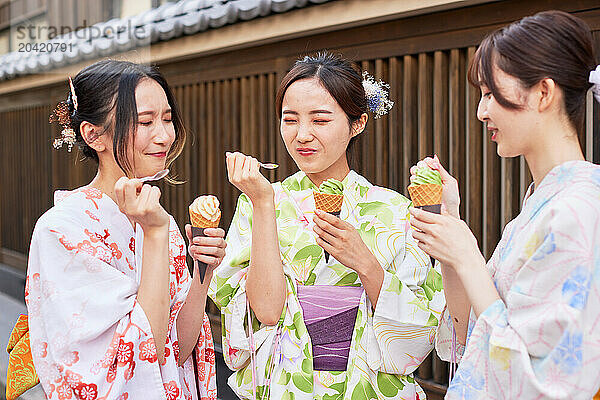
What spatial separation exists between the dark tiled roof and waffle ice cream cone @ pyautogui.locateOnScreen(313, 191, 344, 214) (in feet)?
8.58

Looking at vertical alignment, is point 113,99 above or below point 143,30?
below

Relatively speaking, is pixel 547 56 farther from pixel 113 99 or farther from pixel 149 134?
pixel 113 99

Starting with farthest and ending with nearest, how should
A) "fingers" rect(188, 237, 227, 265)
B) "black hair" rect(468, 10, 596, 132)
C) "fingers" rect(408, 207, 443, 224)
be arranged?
"fingers" rect(188, 237, 227, 265), "fingers" rect(408, 207, 443, 224), "black hair" rect(468, 10, 596, 132)

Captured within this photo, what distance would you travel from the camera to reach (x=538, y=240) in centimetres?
190

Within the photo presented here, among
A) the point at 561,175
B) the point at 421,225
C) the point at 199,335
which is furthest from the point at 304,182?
the point at 561,175

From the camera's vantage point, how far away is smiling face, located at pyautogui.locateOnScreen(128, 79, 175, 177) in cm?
266

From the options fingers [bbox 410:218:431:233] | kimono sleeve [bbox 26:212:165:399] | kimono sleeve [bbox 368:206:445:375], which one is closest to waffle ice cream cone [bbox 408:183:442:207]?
fingers [bbox 410:218:431:233]

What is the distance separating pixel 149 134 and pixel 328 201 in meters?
0.74

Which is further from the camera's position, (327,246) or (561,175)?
(327,246)

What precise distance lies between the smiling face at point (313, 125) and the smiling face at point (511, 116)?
0.86 m

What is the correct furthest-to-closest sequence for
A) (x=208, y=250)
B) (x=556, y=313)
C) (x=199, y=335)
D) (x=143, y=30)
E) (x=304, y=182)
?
(x=143, y=30) < (x=304, y=182) < (x=199, y=335) < (x=208, y=250) < (x=556, y=313)

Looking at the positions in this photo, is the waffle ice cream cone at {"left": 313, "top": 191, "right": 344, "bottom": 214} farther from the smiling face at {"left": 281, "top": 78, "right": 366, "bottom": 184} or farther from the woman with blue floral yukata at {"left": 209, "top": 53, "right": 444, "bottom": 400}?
the smiling face at {"left": 281, "top": 78, "right": 366, "bottom": 184}

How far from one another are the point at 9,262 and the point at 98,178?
382 inches

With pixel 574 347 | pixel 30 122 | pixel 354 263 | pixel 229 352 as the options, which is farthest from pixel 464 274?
pixel 30 122
